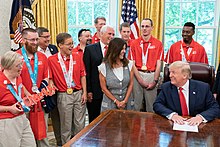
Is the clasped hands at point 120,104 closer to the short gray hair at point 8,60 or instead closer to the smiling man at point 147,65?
the smiling man at point 147,65

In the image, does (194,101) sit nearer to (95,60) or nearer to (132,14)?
(95,60)

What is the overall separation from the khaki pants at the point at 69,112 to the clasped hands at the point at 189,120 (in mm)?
1306

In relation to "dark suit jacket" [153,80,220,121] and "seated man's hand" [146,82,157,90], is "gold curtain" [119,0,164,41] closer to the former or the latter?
"seated man's hand" [146,82,157,90]

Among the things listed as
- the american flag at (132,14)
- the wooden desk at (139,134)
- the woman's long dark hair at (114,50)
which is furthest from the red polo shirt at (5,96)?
the american flag at (132,14)

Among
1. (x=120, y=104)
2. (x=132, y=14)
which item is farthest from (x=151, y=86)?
(x=132, y=14)

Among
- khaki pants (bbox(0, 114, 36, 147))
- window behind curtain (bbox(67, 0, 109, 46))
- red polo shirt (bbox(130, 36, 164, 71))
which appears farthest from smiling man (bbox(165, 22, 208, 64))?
khaki pants (bbox(0, 114, 36, 147))

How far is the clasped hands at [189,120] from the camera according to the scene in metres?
2.30

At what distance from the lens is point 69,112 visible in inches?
128

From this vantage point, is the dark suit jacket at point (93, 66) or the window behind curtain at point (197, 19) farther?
the window behind curtain at point (197, 19)

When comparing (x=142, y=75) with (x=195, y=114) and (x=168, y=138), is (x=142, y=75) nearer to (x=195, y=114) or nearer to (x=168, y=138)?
(x=195, y=114)

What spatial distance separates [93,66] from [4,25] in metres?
2.15

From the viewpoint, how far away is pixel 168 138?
1957 mm

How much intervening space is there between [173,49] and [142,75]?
77 centimetres

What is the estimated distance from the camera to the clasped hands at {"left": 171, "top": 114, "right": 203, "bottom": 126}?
7.55 feet
